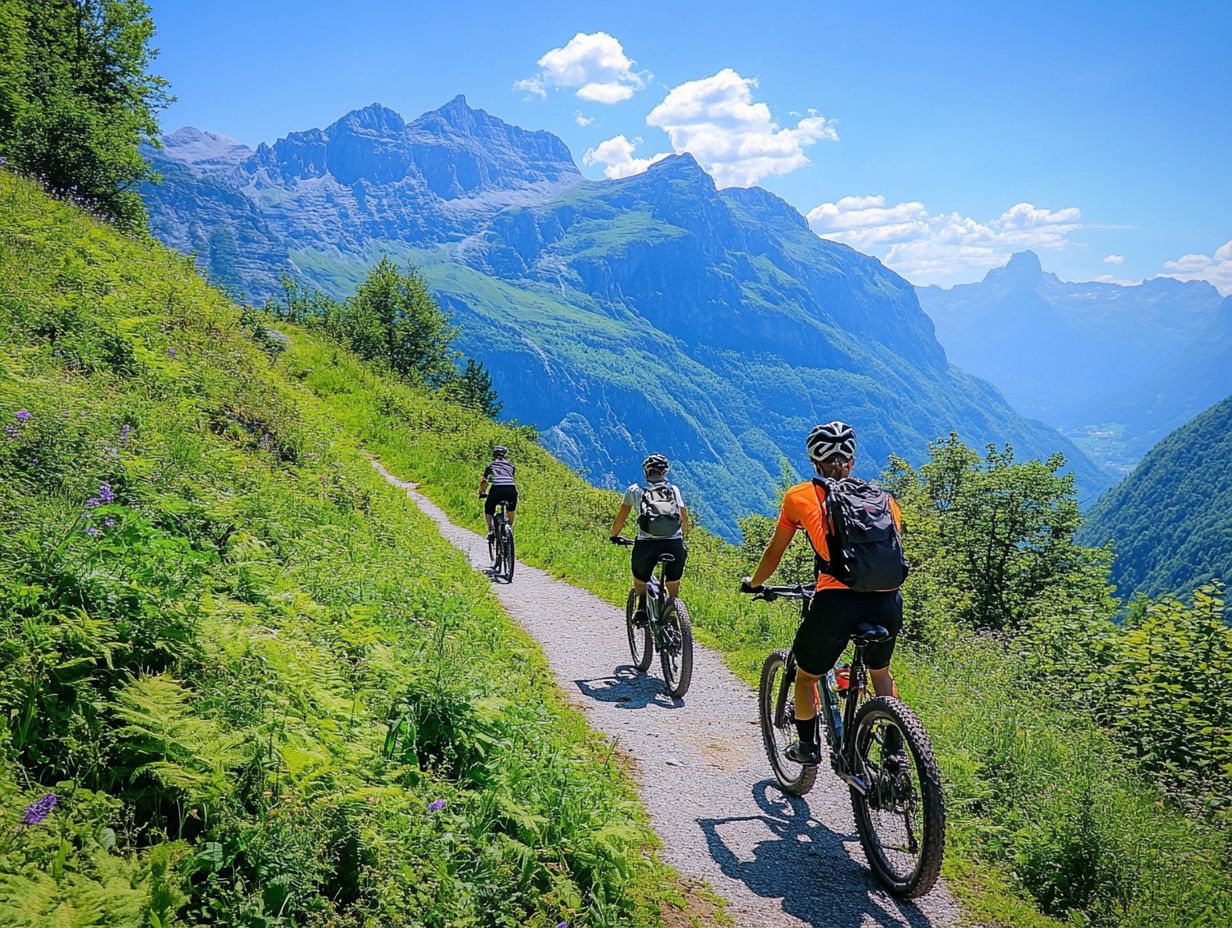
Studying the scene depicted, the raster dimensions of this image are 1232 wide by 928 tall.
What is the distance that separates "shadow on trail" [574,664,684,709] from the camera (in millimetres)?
8875

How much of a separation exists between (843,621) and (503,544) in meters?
10.8

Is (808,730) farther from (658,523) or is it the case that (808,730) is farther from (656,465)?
(656,465)

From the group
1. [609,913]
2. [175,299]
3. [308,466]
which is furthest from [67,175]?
[609,913]

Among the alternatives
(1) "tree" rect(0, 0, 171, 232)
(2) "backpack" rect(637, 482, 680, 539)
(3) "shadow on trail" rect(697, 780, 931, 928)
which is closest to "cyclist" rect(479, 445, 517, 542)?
(2) "backpack" rect(637, 482, 680, 539)

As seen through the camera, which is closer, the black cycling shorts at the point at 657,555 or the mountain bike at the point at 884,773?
the mountain bike at the point at 884,773

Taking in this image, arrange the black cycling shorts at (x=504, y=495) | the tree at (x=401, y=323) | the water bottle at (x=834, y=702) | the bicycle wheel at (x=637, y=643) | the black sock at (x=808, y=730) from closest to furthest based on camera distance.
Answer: the water bottle at (x=834, y=702) < the black sock at (x=808, y=730) < the bicycle wheel at (x=637, y=643) < the black cycling shorts at (x=504, y=495) < the tree at (x=401, y=323)

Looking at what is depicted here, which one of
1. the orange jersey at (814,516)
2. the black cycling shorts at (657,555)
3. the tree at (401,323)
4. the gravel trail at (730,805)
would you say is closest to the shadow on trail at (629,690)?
the gravel trail at (730,805)

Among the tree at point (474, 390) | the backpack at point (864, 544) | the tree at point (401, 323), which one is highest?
the tree at point (401, 323)

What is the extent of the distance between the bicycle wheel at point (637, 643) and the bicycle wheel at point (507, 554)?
5419 mm

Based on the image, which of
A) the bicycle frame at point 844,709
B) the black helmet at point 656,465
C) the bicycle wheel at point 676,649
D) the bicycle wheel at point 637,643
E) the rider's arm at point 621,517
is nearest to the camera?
the bicycle frame at point 844,709

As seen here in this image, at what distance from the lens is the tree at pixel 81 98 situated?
2270 cm

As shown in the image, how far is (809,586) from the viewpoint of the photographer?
618cm

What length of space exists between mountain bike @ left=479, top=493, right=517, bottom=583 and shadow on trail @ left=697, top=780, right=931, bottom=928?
9493 millimetres

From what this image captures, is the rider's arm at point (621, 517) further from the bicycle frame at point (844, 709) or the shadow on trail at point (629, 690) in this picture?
the bicycle frame at point (844, 709)
